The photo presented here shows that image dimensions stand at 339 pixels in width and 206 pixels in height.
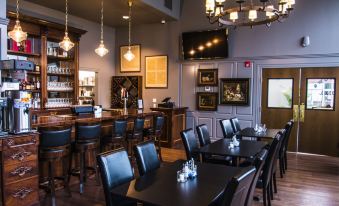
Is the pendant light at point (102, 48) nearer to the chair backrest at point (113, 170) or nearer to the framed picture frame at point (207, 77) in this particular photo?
the framed picture frame at point (207, 77)

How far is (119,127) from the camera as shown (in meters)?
4.75

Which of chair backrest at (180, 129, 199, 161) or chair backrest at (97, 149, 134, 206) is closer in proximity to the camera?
chair backrest at (97, 149, 134, 206)

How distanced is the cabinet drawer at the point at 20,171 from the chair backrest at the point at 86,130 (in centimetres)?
74

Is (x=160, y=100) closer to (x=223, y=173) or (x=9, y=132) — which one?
(x=9, y=132)

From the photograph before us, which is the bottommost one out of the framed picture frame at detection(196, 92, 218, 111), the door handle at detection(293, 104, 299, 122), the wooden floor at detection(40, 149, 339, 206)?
the wooden floor at detection(40, 149, 339, 206)

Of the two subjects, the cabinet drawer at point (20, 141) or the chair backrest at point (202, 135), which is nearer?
the cabinet drawer at point (20, 141)

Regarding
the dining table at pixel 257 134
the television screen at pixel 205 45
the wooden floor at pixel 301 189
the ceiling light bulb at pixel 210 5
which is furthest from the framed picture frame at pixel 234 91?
the ceiling light bulb at pixel 210 5

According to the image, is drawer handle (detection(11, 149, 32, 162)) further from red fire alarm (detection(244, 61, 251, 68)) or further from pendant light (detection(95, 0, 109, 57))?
red fire alarm (detection(244, 61, 251, 68))

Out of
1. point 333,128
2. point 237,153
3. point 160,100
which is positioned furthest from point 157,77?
point 237,153

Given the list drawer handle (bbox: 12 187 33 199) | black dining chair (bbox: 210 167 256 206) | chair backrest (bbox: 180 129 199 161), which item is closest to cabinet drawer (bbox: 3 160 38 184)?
drawer handle (bbox: 12 187 33 199)

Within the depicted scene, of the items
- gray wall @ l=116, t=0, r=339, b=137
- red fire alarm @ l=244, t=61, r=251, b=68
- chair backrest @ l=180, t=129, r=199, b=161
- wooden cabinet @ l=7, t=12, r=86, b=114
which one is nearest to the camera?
chair backrest @ l=180, t=129, r=199, b=161

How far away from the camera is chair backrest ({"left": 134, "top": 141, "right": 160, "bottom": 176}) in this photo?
111 inches

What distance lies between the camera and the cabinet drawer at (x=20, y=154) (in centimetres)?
323

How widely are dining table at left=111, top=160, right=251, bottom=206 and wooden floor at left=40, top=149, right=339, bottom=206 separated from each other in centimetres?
160
